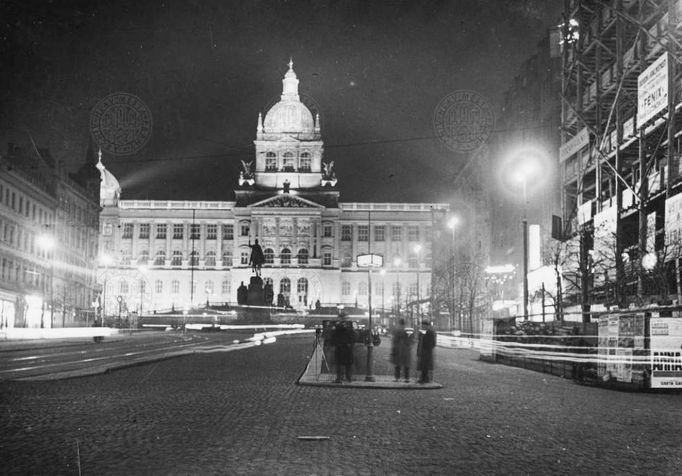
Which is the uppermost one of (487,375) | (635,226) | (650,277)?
(635,226)

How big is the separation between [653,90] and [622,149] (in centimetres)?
627

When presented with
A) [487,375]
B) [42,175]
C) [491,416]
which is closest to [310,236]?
[42,175]

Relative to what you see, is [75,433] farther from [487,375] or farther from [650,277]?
[650,277]

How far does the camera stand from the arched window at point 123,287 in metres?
151

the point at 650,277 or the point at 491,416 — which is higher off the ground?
the point at 650,277

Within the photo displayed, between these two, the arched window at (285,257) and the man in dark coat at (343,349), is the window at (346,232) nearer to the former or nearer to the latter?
the arched window at (285,257)

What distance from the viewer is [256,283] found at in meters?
77.6

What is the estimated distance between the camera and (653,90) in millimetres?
39906

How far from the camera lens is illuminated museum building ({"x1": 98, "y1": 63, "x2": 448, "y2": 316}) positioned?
151 meters

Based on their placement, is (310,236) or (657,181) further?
(310,236)

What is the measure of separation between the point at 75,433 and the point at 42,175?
253 ft

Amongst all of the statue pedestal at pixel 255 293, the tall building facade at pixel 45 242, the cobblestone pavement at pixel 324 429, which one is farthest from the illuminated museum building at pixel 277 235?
the cobblestone pavement at pixel 324 429

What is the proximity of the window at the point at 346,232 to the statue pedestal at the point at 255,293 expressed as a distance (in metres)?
77.2

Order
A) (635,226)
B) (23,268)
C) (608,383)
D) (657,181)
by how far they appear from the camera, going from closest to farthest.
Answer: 1. (608,383)
2. (657,181)
3. (635,226)
4. (23,268)
